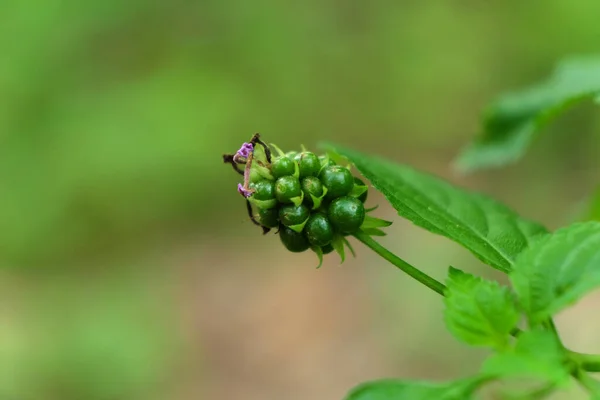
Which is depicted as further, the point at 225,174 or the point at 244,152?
the point at 225,174

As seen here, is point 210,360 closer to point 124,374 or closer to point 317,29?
point 124,374

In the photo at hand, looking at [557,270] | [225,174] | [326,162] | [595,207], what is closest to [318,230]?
[326,162]

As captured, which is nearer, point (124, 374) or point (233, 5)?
point (124, 374)

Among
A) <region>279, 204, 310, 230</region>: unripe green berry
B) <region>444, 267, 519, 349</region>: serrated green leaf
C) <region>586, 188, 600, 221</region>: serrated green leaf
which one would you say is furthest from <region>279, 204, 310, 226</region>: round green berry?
<region>586, 188, 600, 221</region>: serrated green leaf

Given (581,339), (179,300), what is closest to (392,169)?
(581,339)

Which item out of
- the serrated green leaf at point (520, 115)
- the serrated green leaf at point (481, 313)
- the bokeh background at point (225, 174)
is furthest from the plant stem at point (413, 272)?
the bokeh background at point (225, 174)

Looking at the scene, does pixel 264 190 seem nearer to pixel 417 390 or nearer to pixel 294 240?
pixel 294 240
